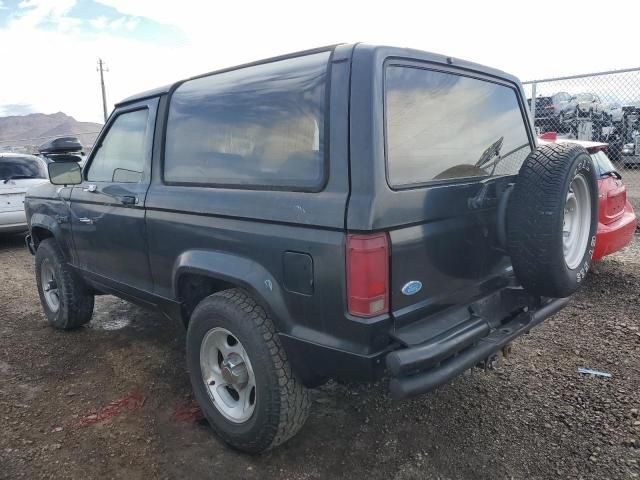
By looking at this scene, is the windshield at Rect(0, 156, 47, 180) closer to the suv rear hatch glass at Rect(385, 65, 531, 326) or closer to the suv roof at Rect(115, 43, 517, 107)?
the suv roof at Rect(115, 43, 517, 107)

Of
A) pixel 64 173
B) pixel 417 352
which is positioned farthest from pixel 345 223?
pixel 64 173

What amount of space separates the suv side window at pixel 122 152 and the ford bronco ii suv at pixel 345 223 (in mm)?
148

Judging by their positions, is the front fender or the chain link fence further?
the chain link fence

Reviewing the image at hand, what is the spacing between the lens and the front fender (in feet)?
7.18

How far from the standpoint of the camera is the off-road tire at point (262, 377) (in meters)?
2.26

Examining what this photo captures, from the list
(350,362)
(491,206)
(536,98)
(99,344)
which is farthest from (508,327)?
(536,98)

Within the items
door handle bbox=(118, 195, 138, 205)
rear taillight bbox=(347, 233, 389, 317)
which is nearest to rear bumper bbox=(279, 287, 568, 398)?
rear taillight bbox=(347, 233, 389, 317)

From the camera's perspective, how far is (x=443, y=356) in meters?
2.04

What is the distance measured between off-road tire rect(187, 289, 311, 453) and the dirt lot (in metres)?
0.18

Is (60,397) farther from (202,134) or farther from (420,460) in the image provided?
(420,460)

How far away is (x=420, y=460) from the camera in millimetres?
2430

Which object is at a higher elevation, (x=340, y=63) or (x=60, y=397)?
(x=340, y=63)

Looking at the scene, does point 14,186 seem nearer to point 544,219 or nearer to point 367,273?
point 367,273

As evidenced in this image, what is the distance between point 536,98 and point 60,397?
26.0ft
